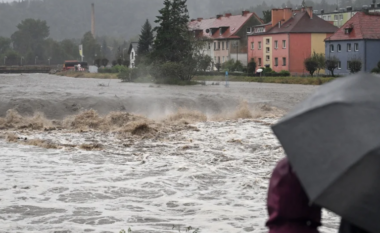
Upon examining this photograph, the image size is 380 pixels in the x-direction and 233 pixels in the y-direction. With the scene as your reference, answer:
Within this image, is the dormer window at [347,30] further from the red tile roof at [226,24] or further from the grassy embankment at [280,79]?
the red tile roof at [226,24]

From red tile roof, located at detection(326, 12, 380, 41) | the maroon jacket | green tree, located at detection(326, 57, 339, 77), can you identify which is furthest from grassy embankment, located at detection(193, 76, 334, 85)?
the maroon jacket

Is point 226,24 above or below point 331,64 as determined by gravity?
above

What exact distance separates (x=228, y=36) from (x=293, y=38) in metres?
20.8

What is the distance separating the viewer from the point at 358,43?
67.9 meters

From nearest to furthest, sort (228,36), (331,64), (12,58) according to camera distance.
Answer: (331,64), (228,36), (12,58)

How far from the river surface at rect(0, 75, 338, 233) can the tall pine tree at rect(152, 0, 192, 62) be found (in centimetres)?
3755

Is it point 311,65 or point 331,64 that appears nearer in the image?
point 311,65

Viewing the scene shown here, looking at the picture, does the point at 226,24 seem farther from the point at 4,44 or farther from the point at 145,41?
the point at 4,44

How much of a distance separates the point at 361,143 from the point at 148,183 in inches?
404

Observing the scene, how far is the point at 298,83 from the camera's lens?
192 ft

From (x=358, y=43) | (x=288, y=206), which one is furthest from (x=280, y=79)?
(x=288, y=206)

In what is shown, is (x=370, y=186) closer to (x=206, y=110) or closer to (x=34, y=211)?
(x=34, y=211)

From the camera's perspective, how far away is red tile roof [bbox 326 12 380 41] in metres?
67.2

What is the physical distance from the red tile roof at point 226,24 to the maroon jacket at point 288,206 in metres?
92.3
